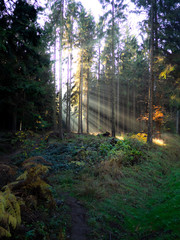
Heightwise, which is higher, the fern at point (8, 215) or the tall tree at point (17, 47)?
the tall tree at point (17, 47)

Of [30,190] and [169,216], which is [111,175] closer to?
[169,216]

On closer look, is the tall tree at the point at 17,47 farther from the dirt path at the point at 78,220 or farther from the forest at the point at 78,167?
the dirt path at the point at 78,220

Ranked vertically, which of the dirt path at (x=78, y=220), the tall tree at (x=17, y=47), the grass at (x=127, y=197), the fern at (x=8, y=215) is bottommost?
the grass at (x=127, y=197)

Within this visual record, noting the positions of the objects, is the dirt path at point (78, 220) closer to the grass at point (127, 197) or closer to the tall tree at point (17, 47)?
the grass at point (127, 197)

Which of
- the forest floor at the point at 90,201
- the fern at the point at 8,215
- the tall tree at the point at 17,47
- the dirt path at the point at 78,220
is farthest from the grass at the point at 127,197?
Result: the tall tree at the point at 17,47

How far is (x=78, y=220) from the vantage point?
386cm

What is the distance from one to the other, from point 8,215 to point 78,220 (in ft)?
5.61

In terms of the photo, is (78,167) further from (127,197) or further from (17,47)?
(17,47)

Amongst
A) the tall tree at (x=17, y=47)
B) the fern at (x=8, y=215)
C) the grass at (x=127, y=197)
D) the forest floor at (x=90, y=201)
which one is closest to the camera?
the fern at (x=8, y=215)

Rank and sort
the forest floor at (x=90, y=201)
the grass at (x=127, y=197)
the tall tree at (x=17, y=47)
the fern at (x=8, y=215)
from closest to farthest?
the fern at (x=8, y=215) < the forest floor at (x=90, y=201) < the grass at (x=127, y=197) < the tall tree at (x=17, y=47)

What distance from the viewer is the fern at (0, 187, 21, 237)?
8.67 ft

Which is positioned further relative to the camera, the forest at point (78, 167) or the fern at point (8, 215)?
the forest at point (78, 167)

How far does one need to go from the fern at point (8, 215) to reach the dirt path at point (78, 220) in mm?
1175

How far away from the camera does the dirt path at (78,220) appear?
133 inches
